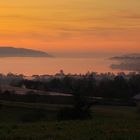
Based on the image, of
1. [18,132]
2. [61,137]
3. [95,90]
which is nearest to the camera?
[61,137]

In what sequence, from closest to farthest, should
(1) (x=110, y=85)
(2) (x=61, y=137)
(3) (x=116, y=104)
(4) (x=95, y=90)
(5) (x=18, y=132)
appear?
(2) (x=61, y=137) < (5) (x=18, y=132) < (3) (x=116, y=104) < (4) (x=95, y=90) < (1) (x=110, y=85)

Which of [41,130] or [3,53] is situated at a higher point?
[3,53]

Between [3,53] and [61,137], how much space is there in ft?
417

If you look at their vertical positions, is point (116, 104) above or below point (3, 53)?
below

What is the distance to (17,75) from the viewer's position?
134500mm

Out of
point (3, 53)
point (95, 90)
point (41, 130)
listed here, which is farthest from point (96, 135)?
point (3, 53)

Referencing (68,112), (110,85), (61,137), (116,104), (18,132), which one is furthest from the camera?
(110,85)

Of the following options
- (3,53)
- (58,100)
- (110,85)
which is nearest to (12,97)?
(58,100)

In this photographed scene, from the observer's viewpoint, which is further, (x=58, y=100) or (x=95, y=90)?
(x=95, y=90)

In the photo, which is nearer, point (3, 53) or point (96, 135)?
point (96, 135)

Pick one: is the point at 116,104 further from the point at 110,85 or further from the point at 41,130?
the point at 41,130

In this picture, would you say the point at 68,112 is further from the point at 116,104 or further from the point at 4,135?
the point at 116,104

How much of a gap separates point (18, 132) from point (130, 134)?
3.55 meters

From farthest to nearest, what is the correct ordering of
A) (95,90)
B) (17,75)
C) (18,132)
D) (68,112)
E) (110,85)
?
(17,75), (110,85), (95,90), (68,112), (18,132)
